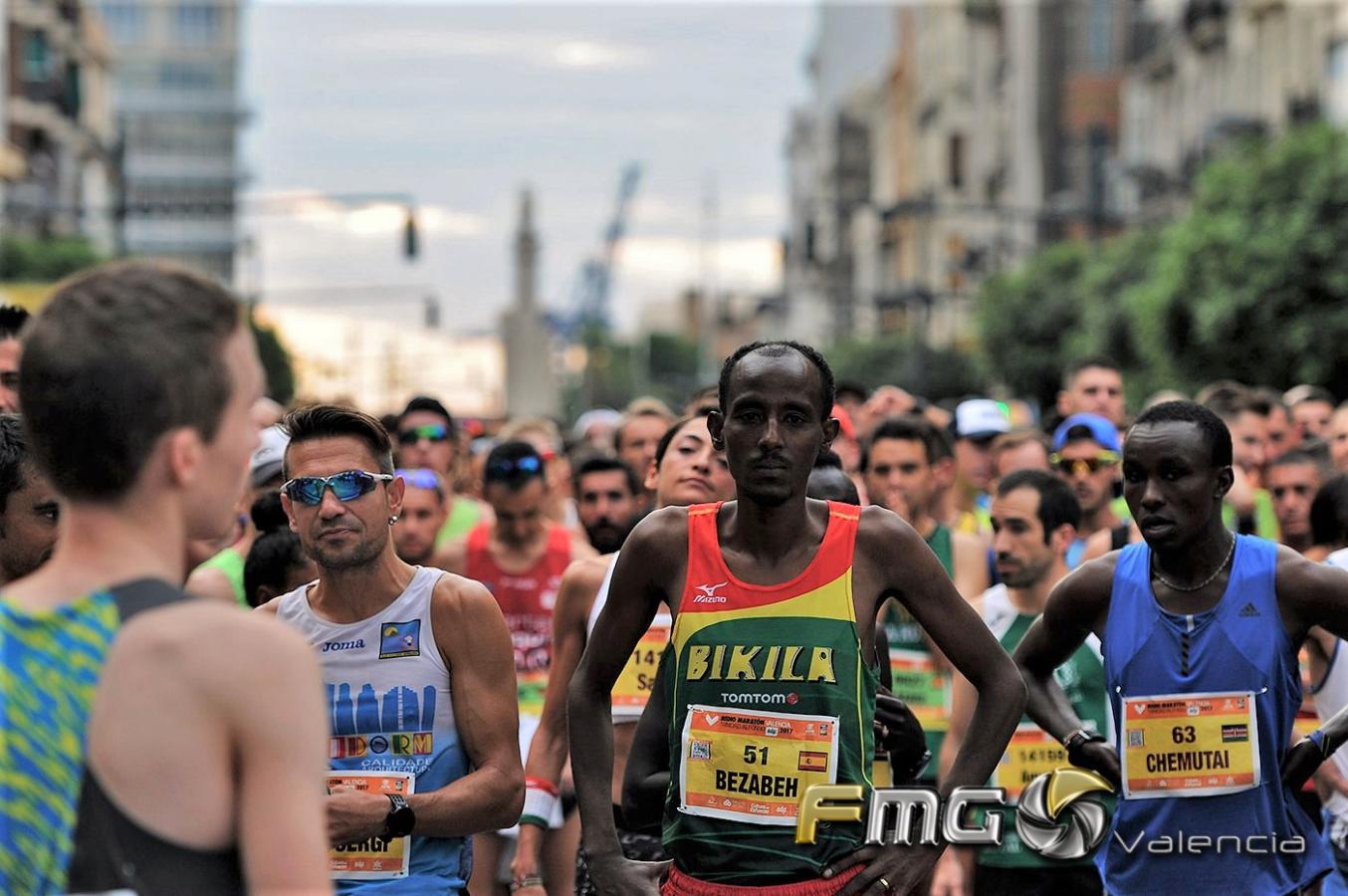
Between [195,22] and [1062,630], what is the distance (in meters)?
165

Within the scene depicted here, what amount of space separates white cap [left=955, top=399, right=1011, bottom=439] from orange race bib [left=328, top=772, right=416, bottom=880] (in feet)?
24.0

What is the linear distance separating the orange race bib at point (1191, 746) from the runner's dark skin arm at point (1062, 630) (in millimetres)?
117

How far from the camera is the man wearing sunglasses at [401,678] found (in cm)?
498

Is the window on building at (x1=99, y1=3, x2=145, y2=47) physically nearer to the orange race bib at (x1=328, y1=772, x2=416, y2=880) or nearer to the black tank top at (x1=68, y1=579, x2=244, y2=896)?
the orange race bib at (x1=328, y1=772, x2=416, y2=880)

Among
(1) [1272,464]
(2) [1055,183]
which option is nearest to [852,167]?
(2) [1055,183]

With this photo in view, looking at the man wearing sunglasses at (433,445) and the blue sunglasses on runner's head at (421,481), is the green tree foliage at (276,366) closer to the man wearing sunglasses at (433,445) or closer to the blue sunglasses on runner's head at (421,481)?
the man wearing sunglasses at (433,445)

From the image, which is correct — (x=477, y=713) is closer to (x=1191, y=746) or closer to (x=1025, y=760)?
(x=1191, y=746)

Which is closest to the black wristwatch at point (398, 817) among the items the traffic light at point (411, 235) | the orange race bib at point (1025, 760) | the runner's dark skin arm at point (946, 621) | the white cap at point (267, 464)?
the runner's dark skin arm at point (946, 621)

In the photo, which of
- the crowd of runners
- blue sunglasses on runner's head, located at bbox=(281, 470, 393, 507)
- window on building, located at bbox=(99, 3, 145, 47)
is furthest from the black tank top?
window on building, located at bbox=(99, 3, 145, 47)

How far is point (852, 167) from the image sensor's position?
131000 mm

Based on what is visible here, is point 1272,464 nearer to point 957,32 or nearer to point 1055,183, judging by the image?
point 1055,183

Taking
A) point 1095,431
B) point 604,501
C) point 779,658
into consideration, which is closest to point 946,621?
point 779,658

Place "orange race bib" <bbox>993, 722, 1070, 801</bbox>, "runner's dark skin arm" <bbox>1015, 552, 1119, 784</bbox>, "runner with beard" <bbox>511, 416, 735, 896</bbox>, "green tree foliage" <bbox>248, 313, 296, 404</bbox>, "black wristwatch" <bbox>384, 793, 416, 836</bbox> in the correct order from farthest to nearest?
"green tree foliage" <bbox>248, 313, 296, 404</bbox> → "orange race bib" <bbox>993, 722, 1070, 801</bbox> → "runner with beard" <bbox>511, 416, 735, 896</bbox> → "runner's dark skin arm" <bbox>1015, 552, 1119, 784</bbox> → "black wristwatch" <bbox>384, 793, 416, 836</bbox>

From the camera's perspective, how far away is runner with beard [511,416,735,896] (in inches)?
254
